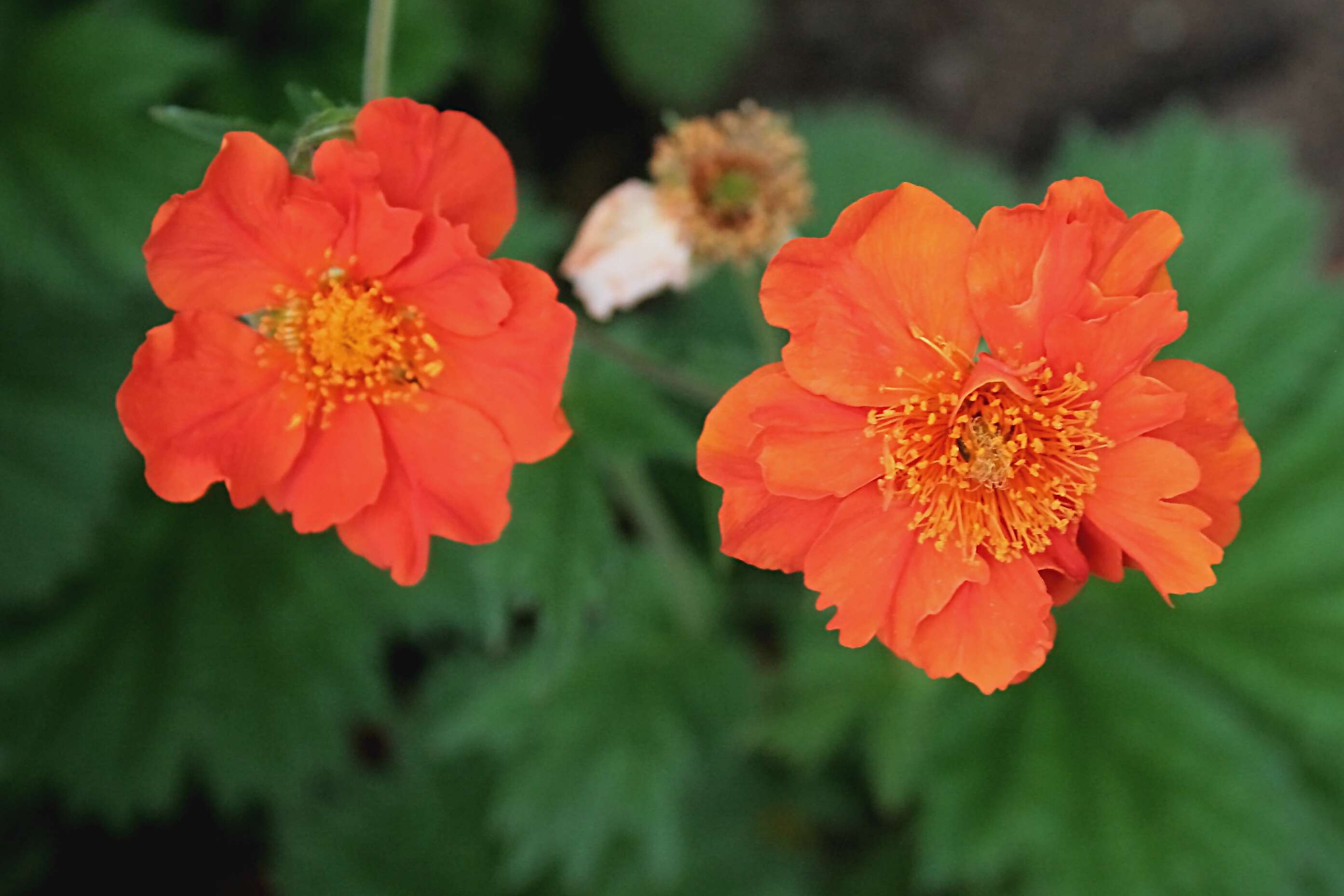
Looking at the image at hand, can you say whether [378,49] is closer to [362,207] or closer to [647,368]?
[362,207]

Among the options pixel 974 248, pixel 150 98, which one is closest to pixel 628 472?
pixel 974 248

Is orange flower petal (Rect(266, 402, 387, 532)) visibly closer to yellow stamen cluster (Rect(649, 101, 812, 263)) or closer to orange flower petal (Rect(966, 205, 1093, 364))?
yellow stamen cluster (Rect(649, 101, 812, 263))

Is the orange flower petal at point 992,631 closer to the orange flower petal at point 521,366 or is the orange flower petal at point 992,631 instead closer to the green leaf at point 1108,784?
the orange flower petal at point 521,366

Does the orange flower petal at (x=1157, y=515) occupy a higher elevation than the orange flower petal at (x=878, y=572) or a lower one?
higher

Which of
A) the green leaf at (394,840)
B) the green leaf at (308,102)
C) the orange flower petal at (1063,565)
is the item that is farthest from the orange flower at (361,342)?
the green leaf at (394,840)

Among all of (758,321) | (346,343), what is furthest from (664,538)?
(346,343)

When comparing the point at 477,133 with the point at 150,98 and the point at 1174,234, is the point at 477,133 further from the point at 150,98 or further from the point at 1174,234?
the point at 150,98
